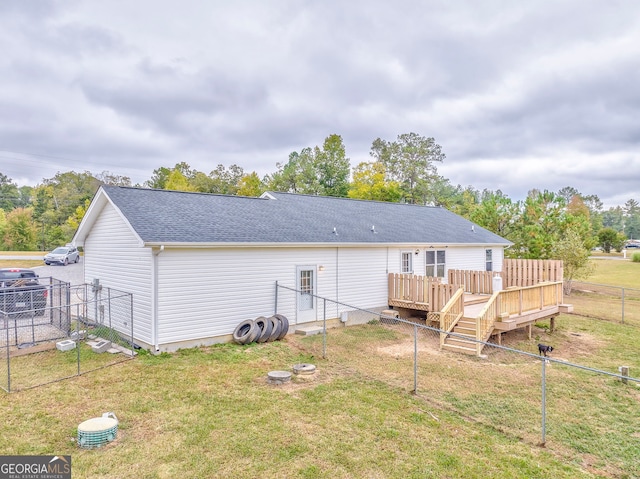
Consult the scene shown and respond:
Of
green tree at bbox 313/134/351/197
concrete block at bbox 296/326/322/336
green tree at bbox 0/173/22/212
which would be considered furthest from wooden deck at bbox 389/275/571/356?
green tree at bbox 0/173/22/212

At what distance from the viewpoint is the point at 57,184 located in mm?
61688

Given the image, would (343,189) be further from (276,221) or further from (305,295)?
(305,295)

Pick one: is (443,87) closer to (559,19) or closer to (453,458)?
(559,19)

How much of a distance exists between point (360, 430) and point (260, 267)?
22.4 feet

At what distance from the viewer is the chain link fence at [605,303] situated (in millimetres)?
17188

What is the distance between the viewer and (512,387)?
8234 mm

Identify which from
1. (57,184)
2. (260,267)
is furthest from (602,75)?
(57,184)

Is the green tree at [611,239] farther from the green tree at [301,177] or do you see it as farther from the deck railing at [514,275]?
the deck railing at [514,275]

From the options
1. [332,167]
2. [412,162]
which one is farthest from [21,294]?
[412,162]

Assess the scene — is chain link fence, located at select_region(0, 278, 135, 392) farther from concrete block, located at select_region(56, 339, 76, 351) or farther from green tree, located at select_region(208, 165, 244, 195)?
green tree, located at select_region(208, 165, 244, 195)

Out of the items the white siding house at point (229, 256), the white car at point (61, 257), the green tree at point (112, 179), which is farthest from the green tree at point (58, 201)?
the white siding house at point (229, 256)

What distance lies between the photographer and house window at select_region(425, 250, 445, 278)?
1725 centimetres

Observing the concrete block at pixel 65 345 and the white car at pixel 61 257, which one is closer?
the concrete block at pixel 65 345

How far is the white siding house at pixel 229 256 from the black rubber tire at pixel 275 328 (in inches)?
22.7
